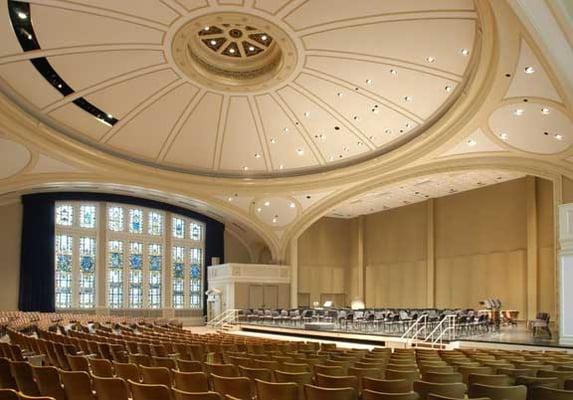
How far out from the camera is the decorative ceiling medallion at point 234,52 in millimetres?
16953

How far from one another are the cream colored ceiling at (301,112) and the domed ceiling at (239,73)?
0.07 m

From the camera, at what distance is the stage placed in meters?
15.0

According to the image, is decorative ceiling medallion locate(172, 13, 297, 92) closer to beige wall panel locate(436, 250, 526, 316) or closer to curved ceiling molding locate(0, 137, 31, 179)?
curved ceiling molding locate(0, 137, 31, 179)

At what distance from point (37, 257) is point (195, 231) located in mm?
9022

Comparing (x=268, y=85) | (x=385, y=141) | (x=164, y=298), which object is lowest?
(x=164, y=298)

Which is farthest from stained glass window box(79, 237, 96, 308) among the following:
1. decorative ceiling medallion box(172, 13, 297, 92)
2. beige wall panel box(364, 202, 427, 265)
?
beige wall panel box(364, 202, 427, 265)

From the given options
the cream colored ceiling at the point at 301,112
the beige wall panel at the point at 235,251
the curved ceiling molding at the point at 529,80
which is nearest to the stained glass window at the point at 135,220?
the cream colored ceiling at the point at 301,112

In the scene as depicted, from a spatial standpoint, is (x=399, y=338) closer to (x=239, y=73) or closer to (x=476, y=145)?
(x=476, y=145)

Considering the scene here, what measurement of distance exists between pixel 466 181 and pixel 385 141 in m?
4.48

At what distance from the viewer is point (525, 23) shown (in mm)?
10648

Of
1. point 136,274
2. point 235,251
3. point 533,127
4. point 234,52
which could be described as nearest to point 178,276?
point 136,274

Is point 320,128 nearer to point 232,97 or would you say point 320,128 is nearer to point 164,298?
point 232,97

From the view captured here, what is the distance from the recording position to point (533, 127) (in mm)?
17406

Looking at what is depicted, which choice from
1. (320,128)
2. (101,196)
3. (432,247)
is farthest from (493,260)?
(101,196)
